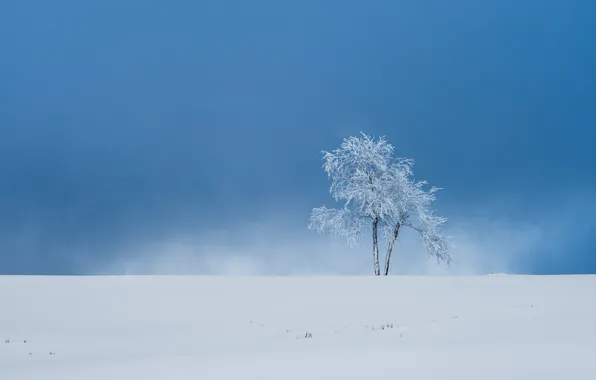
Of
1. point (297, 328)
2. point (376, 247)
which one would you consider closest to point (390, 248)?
point (376, 247)

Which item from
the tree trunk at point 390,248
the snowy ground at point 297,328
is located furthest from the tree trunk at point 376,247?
the snowy ground at point 297,328

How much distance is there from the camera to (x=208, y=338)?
18641 mm

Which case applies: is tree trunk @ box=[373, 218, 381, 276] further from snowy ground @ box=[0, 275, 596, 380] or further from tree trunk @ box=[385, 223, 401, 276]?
snowy ground @ box=[0, 275, 596, 380]

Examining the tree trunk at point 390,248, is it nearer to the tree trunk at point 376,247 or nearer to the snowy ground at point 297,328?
the tree trunk at point 376,247

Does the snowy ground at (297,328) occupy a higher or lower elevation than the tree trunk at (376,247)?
lower

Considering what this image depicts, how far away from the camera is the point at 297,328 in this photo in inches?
774

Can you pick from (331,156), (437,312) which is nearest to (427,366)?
(437,312)

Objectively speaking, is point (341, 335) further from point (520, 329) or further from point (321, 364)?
point (321, 364)

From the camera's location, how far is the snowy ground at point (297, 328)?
420 inches

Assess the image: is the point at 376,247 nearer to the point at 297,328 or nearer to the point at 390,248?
the point at 390,248

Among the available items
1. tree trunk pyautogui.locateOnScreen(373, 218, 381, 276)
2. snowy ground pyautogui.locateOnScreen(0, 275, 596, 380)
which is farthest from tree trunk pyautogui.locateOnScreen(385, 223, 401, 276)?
snowy ground pyautogui.locateOnScreen(0, 275, 596, 380)

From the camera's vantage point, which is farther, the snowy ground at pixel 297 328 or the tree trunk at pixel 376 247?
the tree trunk at pixel 376 247

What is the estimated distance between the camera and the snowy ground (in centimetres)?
1067

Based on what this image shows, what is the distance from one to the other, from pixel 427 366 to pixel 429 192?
26948 mm
